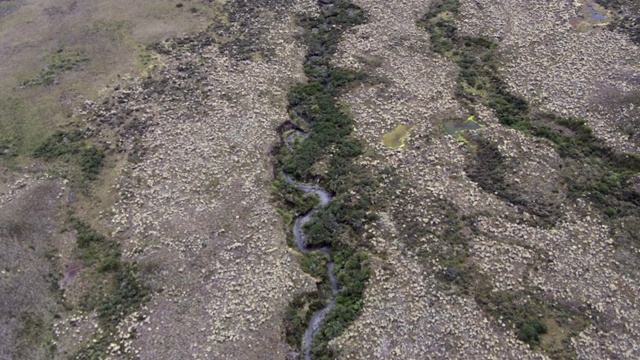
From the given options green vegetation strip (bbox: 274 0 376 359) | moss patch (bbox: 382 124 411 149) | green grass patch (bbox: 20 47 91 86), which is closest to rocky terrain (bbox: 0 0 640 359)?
green vegetation strip (bbox: 274 0 376 359)

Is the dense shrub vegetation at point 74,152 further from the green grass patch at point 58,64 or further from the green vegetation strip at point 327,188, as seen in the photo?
the green vegetation strip at point 327,188

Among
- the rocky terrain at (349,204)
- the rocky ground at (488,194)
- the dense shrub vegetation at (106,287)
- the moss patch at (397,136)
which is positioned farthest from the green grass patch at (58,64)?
the moss patch at (397,136)

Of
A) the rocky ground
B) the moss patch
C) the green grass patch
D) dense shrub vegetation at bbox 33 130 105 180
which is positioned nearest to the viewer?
the rocky ground

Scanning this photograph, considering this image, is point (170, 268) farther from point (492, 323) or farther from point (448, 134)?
point (448, 134)

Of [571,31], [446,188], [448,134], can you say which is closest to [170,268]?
[446,188]

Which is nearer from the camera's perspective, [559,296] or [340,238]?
[559,296]

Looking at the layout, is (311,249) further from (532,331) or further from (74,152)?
(74,152)

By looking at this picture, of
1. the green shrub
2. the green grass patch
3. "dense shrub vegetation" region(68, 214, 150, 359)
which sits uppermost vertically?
the green grass patch

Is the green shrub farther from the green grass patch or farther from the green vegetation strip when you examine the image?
the green grass patch
